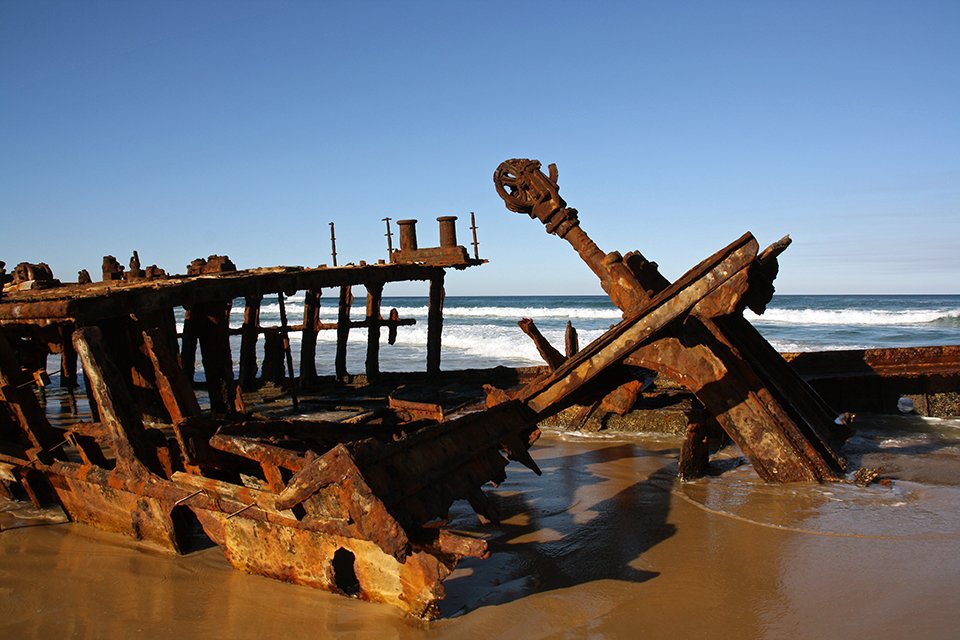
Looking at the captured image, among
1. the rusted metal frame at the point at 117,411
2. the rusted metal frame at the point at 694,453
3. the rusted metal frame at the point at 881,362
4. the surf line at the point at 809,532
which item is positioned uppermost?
the rusted metal frame at the point at 117,411

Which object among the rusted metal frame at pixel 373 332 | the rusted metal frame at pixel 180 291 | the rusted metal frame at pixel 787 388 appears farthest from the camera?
the rusted metal frame at pixel 373 332

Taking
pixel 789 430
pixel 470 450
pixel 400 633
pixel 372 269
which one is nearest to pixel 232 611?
pixel 400 633

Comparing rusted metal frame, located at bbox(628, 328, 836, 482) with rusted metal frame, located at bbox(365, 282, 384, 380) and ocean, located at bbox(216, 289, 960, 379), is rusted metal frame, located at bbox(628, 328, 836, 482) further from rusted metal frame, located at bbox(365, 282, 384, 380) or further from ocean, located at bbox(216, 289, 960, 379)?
ocean, located at bbox(216, 289, 960, 379)

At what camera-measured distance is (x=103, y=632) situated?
3836 mm

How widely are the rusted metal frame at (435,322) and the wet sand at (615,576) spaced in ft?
23.0

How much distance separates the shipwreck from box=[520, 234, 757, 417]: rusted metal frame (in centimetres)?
1

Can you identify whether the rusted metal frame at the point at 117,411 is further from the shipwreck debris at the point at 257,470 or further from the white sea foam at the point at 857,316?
the white sea foam at the point at 857,316

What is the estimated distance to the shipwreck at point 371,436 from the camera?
3688mm

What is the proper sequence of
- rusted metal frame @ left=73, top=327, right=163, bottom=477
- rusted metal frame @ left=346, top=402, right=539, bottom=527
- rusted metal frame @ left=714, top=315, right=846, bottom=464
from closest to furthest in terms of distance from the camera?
rusted metal frame @ left=346, top=402, right=539, bottom=527, rusted metal frame @ left=73, top=327, right=163, bottom=477, rusted metal frame @ left=714, top=315, right=846, bottom=464

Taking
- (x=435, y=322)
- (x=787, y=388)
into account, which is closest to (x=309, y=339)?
(x=435, y=322)

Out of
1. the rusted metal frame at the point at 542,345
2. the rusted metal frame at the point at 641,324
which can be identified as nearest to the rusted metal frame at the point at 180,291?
the rusted metal frame at the point at 542,345

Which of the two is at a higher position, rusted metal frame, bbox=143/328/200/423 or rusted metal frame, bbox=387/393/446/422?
rusted metal frame, bbox=143/328/200/423

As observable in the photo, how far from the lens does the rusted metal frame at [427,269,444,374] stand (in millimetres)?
12917

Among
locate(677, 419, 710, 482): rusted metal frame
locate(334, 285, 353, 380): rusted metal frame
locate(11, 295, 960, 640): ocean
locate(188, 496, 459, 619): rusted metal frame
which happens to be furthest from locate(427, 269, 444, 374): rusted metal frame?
locate(188, 496, 459, 619): rusted metal frame
